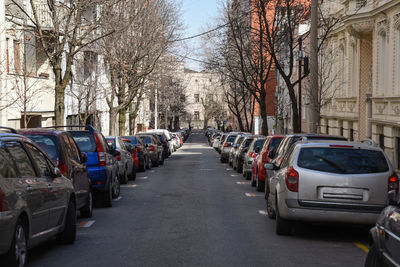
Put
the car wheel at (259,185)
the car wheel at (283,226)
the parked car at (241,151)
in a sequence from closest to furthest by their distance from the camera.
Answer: the car wheel at (283,226) < the car wheel at (259,185) < the parked car at (241,151)

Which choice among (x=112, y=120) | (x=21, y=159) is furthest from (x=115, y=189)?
(x=112, y=120)

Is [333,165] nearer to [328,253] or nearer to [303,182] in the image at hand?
[303,182]

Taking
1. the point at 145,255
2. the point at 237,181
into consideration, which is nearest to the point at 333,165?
the point at 145,255

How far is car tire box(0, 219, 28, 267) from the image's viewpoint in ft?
22.4

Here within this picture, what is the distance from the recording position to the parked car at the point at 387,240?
536 cm

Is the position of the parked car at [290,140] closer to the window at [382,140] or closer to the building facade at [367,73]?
the building facade at [367,73]

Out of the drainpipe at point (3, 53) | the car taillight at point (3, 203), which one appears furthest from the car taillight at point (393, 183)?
the drainpipe at point (3, 53)

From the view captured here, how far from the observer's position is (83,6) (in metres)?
21.3

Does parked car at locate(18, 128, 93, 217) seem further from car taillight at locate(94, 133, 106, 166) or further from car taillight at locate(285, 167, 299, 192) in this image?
car taillight at locate(285, 167, 299, 192)

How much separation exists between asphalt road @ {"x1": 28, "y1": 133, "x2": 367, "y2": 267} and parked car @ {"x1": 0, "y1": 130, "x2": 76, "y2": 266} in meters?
0.47

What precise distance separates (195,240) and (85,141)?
18.8ft

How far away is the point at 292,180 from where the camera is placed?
10031 millimetres

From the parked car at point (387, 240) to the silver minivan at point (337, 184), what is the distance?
3402mm

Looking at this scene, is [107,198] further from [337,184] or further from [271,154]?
[337,184]
